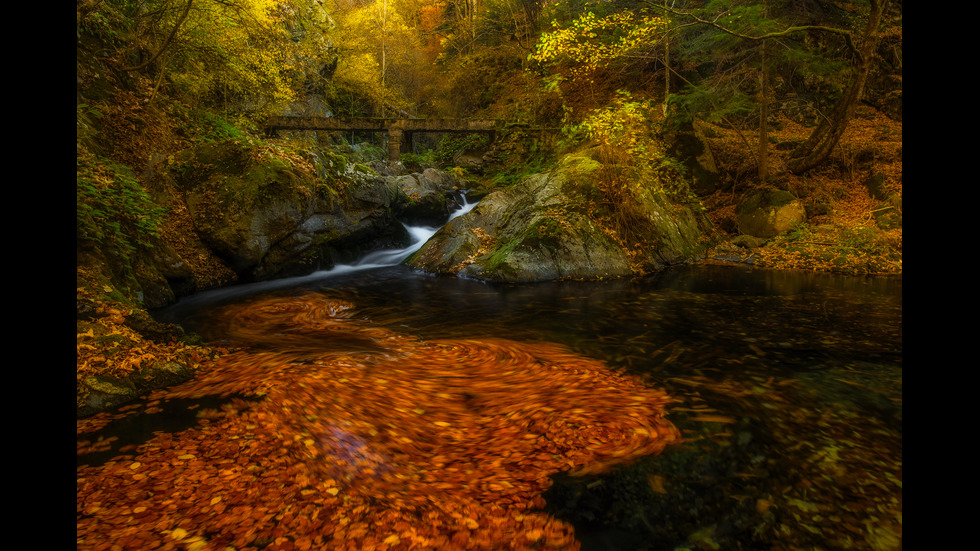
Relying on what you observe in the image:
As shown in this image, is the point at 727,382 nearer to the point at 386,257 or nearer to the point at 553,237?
the point at 553,237

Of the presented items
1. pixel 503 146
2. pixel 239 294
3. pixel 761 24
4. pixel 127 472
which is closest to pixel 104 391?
pixel 127 472

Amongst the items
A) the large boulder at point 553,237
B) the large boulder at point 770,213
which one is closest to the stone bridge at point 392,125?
the large boulder at point 553,237

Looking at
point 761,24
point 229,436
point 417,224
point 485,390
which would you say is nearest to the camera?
point 229,436

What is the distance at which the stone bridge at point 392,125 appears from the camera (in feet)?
76.6

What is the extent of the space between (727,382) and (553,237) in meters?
7.23

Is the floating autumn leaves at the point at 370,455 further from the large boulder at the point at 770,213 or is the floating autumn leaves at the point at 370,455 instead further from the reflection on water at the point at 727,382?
the large boulder at the point at 770,213

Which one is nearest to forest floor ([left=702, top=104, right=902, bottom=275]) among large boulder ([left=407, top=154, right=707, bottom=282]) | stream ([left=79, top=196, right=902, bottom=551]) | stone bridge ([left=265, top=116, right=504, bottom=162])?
stream ([left=79, top=196, right=902, bottom=551])

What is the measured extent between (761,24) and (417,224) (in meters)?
11.9

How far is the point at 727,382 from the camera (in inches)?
189

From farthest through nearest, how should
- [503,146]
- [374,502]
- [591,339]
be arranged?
[503,146] → [591,339] → [374,502]

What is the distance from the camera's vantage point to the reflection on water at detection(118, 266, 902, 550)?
111 inches

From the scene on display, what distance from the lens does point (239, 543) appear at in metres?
2.39

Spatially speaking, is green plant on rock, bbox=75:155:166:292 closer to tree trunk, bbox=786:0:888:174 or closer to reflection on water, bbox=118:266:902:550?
reflection on water, bbox=118:266:902:550
